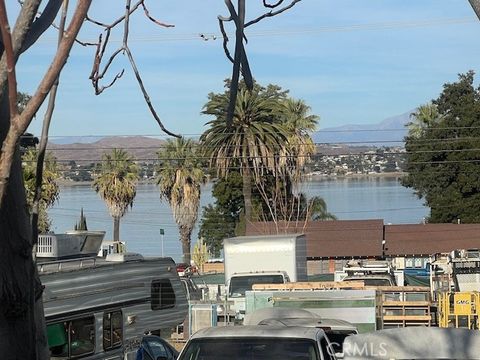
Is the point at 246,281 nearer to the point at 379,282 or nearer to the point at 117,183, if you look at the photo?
the point at 379,282

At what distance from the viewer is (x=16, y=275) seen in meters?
3.60

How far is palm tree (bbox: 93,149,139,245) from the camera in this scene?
210 ft

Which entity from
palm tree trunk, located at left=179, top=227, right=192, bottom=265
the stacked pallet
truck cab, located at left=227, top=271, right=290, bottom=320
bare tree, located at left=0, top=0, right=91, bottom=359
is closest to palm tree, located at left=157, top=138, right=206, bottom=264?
palm tree trunk, located at left=179, top=227, right=192, bottom=265

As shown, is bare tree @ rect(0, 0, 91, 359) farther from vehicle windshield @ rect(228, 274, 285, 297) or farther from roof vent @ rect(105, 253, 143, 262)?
vehicle windshield @ rect(228, 274, 285, 297)

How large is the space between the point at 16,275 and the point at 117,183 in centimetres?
6154

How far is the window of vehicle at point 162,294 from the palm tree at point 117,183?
43.2m

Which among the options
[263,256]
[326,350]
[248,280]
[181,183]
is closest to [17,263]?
[326,350]

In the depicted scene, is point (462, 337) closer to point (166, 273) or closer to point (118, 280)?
point (118, 280)

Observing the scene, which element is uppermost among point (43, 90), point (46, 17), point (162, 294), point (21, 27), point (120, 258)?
point (46, 17)
